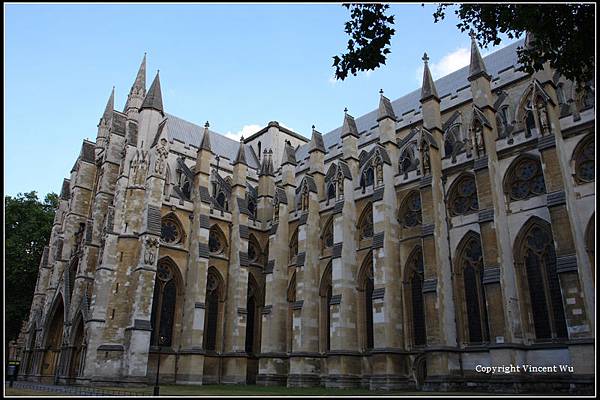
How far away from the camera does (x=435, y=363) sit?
67.3 ft

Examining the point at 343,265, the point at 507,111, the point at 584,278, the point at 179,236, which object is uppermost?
the point at 507,111

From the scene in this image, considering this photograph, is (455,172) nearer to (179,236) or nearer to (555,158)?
(555,158)

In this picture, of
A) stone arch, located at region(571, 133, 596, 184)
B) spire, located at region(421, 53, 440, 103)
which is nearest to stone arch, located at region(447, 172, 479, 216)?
stone arch, located at region(571, 133, 596, 184)

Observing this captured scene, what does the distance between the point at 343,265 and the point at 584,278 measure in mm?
11756

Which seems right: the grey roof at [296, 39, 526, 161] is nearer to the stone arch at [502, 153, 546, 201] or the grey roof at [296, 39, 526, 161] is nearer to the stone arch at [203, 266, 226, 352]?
the stone arch at [502, 153, 546, 201]

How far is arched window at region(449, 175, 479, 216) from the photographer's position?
23328 millimetres

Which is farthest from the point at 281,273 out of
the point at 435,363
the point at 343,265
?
the point at 435,363

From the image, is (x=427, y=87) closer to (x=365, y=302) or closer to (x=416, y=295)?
(x=416, y=295)

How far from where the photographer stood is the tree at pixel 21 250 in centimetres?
3709

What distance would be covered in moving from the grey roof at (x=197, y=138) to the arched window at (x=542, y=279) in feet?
85.0

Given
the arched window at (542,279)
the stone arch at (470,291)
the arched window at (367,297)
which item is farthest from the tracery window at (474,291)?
the arched window at (367,297)

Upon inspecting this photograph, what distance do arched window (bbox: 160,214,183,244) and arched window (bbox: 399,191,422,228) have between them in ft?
44.1

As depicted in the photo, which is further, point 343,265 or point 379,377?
point 343,265

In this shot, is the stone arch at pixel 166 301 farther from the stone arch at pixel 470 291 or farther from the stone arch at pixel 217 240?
the stone arch at pixel 470 291
